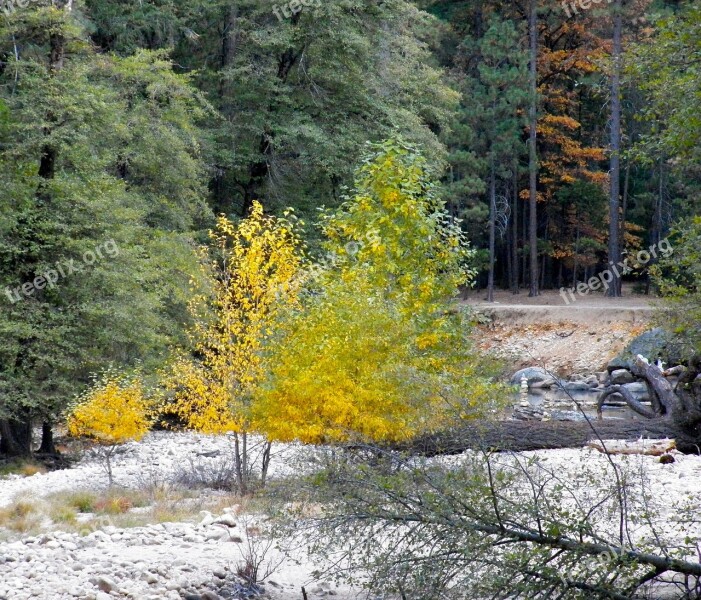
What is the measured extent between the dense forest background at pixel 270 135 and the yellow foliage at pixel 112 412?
173 cm

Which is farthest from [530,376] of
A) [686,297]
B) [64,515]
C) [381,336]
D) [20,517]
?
[20,517]

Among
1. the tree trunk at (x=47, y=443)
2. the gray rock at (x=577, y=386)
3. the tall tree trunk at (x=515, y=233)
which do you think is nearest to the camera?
the tree trunk at (x=47, y=443)

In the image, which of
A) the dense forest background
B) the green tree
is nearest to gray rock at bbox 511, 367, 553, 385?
the dense forest background

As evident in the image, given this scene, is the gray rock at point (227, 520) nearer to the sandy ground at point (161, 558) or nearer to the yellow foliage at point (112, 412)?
the sandy ground at point (161, 558)

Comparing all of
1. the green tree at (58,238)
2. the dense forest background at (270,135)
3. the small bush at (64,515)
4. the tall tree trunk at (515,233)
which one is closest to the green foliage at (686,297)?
the dense forest background at (270,135)

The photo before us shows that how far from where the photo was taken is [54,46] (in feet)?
60.1

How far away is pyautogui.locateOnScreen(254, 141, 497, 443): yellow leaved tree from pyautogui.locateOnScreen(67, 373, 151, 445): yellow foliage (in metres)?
3.92

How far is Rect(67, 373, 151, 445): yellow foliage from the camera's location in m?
15.9

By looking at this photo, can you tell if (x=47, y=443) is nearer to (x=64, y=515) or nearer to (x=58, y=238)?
(x=58, y=238)

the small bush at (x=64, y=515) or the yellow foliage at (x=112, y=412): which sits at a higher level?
the yellow foliage at (x=112, y=412)

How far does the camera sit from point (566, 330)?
3628 centimetres

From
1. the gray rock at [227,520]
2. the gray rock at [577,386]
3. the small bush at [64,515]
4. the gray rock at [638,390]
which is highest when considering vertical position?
the gray rock at [227,520]

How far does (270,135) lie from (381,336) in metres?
17.4

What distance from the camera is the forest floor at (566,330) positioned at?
34.2 metres
